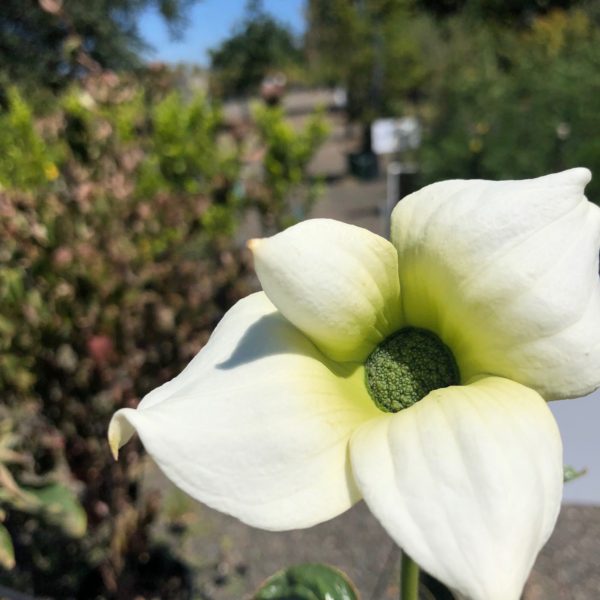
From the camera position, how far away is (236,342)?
0.53 metres

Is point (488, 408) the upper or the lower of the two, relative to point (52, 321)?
upper

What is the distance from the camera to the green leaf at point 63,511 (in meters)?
1.57

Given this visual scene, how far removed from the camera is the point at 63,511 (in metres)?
1.58

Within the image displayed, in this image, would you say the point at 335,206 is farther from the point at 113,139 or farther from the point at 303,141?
the point at 113,139

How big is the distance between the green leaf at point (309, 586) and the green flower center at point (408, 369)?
13.7 inches

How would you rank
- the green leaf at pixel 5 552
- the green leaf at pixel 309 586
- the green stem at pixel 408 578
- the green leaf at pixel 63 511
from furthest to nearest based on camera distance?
the green leaf at pixel 63 511
the green leaf at pixel 5 552
the green leaf at pixel 309 586
the green stem at pixel 408 578

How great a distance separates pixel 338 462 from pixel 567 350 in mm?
190

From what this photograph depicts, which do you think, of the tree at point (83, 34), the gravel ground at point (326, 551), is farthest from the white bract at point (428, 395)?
the tree at point (83, 34)

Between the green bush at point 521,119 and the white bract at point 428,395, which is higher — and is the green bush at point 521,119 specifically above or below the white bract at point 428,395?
below

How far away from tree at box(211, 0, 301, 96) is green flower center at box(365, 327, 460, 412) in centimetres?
2199

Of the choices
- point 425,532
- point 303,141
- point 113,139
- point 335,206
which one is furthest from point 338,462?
point 335,206

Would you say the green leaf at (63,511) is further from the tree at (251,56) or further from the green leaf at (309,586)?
the tree at (251,56)

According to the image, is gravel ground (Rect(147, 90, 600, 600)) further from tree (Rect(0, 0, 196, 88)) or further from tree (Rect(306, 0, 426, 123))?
tree (Rect(0, 0, 196, 88))

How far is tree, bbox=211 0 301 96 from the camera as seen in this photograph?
22.1 meters
